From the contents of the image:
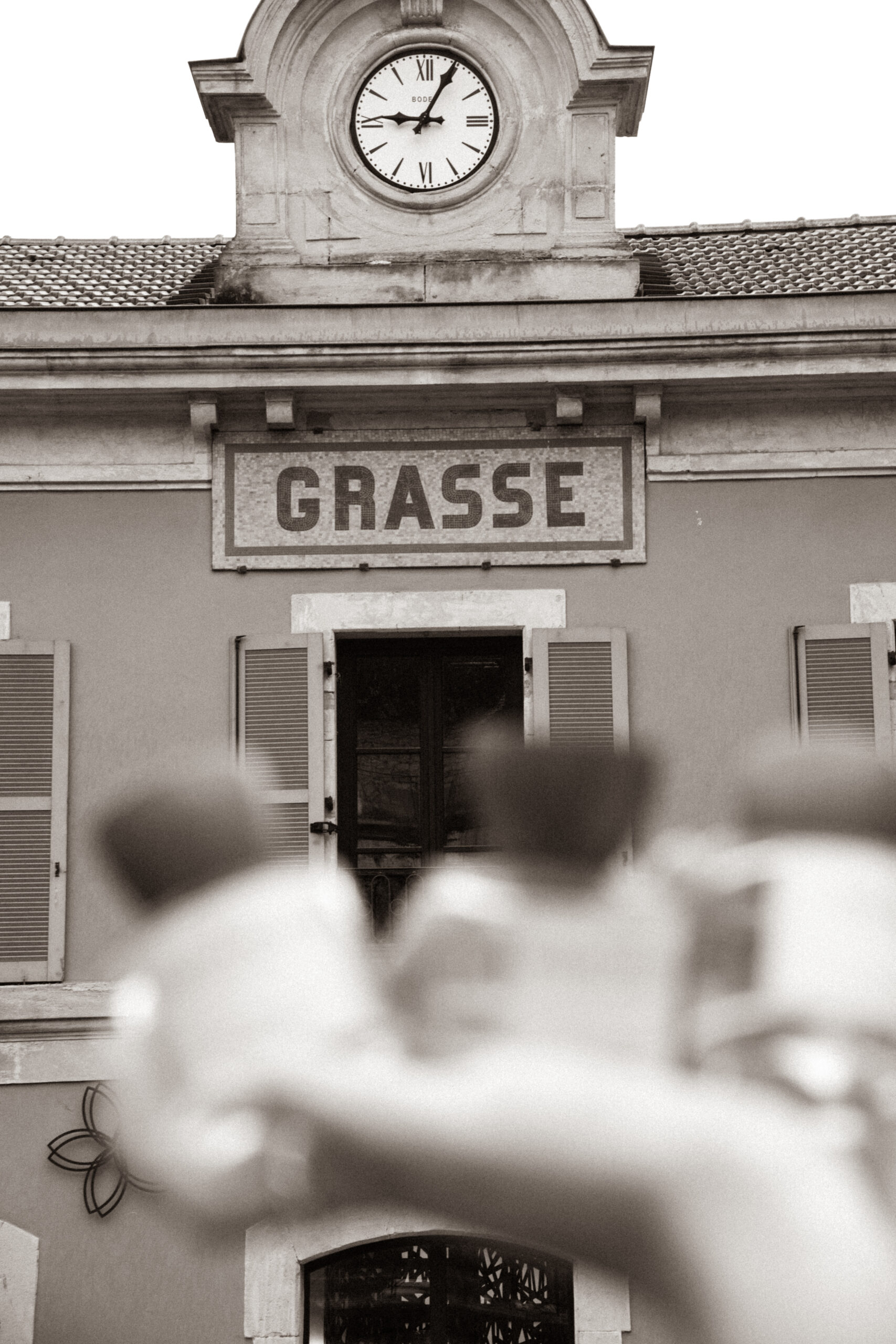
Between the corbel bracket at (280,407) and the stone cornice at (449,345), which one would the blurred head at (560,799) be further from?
the corbel bracket at (280,407)

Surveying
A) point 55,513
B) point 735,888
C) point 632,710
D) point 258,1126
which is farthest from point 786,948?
point 55,513

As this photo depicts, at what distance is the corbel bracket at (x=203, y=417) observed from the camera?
936 centimetres

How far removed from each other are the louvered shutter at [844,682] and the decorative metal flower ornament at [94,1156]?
3.63m

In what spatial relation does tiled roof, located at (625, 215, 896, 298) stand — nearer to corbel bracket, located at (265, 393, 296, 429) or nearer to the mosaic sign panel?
the mosaic sign panel

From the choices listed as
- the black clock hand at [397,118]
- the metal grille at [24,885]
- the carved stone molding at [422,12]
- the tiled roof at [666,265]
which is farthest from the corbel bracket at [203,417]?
the carved stone molding at [422,12]

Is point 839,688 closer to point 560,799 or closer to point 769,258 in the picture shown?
point 769,258

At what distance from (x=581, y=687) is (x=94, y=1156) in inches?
121

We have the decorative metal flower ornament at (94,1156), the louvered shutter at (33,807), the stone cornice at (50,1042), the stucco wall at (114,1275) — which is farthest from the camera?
the louvered shutter at (33,807)

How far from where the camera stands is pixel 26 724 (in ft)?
29.9

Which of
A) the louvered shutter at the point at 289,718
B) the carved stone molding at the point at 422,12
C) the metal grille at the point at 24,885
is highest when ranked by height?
the carved stone molding at the point at 422,12

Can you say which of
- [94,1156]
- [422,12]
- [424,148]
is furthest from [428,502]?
[94,1156]

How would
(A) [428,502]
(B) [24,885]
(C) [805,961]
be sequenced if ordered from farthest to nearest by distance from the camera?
(A) [428,502], (B) [24,885], (C) [805,961]

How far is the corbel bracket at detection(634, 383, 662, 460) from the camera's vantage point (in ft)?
30.6

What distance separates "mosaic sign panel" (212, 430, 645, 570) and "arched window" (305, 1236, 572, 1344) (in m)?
3.19
